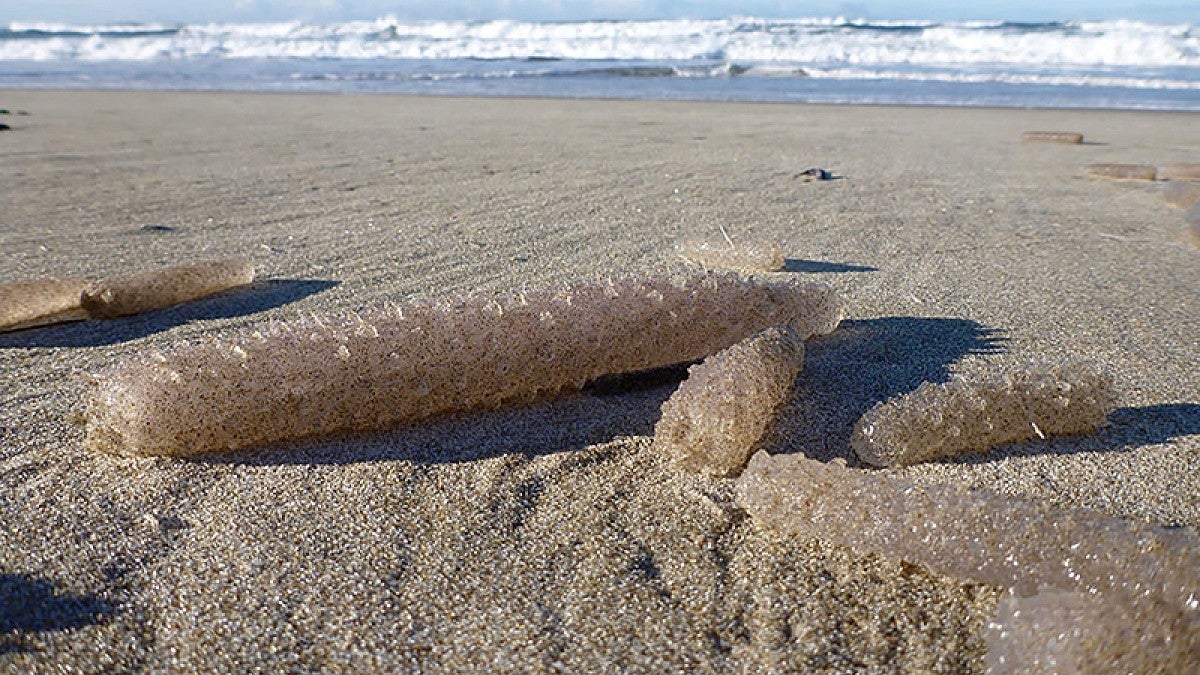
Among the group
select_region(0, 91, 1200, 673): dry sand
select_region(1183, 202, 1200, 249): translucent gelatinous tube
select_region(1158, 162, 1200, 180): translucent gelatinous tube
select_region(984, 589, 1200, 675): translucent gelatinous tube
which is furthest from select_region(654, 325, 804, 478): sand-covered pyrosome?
select_region(1158, 162, 1200, 180): translucent gelatinous tube

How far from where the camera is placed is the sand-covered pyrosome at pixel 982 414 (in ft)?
5.85

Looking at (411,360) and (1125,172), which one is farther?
(1125,172)

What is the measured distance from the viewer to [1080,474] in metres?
1.76

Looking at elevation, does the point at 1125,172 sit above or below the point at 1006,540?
below

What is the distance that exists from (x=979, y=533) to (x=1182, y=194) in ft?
13.6

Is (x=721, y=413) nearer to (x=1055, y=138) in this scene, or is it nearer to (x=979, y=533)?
(x=979, y=533)

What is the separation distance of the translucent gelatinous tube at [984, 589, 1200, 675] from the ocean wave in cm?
2095

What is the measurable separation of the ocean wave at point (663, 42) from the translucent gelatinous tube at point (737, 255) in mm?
18710

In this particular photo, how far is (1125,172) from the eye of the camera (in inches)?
220

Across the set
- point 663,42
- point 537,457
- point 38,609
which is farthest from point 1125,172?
point 663,42

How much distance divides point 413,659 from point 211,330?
5.14 feet

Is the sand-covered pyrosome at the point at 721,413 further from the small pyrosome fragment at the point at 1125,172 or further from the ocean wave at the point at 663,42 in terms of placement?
the ocean wave at the point at 663,42

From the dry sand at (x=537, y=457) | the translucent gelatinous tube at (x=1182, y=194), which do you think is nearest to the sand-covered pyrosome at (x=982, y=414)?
the dry sand at (x=537, y=457)

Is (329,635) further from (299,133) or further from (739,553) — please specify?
(299,133)
